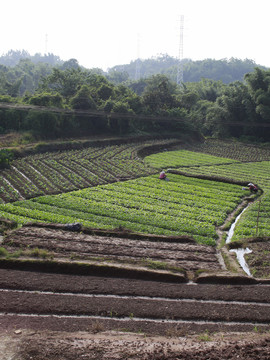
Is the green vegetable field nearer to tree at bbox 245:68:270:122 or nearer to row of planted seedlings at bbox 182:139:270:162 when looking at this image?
row of planted seedlings at bbox 182:139:270:162

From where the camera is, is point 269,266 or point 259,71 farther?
point 259,71

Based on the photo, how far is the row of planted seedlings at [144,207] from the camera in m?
26.6

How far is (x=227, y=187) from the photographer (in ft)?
127

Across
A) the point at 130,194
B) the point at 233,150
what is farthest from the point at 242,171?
the point at 130,194

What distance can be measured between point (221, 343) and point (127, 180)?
1137 inches

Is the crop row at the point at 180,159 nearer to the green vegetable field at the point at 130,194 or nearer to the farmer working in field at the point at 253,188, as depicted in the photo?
the green vegetable field at the point at 130,194

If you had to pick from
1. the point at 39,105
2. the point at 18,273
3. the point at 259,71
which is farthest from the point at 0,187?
the point at 259,71

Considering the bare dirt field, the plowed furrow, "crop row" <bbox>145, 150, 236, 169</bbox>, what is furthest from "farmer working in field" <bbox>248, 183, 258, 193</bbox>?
the plowed furrow

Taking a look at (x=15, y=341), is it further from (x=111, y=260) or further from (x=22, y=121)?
(x=22, y=121)

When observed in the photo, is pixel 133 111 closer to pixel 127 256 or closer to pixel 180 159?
pixel 180 159

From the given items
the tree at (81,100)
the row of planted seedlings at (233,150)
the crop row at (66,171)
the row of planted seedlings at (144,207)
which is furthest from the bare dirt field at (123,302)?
the tree at (81,100)

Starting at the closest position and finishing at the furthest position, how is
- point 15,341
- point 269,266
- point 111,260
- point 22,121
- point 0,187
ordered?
point 15,341 → point 111,260 → point 269,266 → point 0,187 → point 22,121

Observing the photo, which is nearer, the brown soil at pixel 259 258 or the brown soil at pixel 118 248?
the brown soil at pixel 118 248

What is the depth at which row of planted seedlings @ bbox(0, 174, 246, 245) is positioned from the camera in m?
26.6
